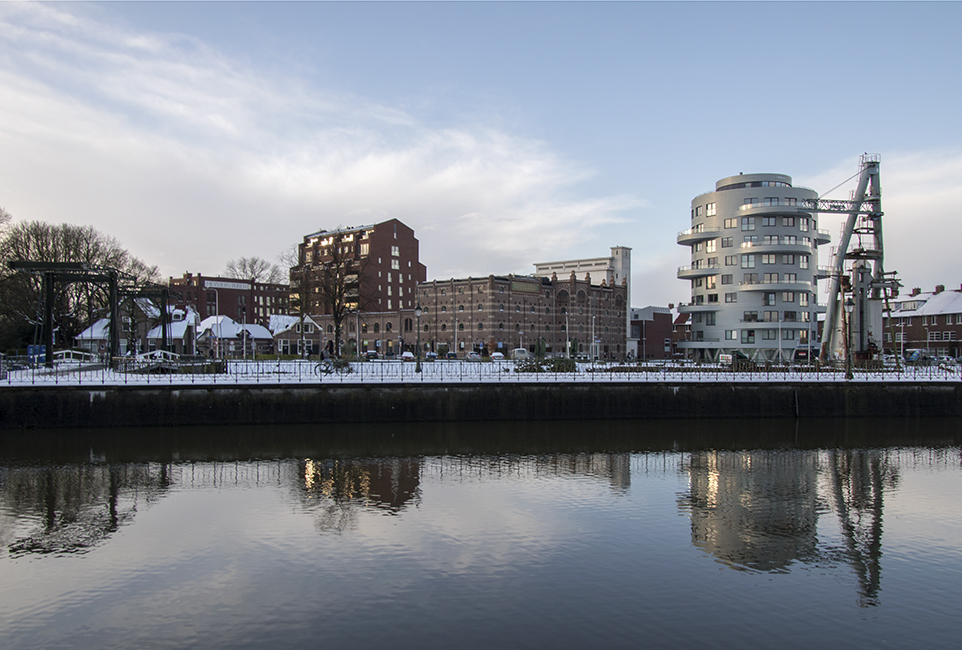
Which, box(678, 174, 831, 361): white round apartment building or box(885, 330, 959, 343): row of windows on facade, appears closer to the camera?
box(678, 174, 831, 361): white round apartment building

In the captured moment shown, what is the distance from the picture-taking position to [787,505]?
2355 cm

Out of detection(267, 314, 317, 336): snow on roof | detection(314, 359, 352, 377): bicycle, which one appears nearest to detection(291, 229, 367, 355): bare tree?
detection(267, 314, 317, 336): snow on roof

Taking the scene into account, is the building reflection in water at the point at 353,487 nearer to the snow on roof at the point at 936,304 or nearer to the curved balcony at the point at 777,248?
the curved balcony at the point at 777,248

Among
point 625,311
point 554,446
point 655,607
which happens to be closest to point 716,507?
point 655,607

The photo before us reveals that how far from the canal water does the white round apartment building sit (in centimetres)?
6114

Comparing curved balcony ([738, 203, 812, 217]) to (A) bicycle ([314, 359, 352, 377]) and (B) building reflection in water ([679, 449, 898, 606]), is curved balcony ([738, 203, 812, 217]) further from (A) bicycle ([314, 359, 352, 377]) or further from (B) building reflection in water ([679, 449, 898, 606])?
(A) bicycle ([314, 359, 352, 377])

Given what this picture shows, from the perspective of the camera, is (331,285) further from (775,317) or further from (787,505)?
(787,505)

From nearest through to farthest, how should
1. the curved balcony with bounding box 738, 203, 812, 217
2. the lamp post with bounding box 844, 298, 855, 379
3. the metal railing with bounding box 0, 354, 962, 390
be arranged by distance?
the metal railing with bounding box 0, 354, 962, 390, the lamp post with bounding box 844, 298, 855, 379, the curved balcony with bounding box 738, 203, 812, 217

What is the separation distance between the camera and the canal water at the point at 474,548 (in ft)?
44.5

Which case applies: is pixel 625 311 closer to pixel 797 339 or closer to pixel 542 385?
pixel 797 339

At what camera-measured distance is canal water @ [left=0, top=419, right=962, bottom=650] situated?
13.6 m

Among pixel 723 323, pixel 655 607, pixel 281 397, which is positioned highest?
pixel 723 323

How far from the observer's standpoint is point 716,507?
76.2 ft

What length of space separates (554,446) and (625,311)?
87816 mm
